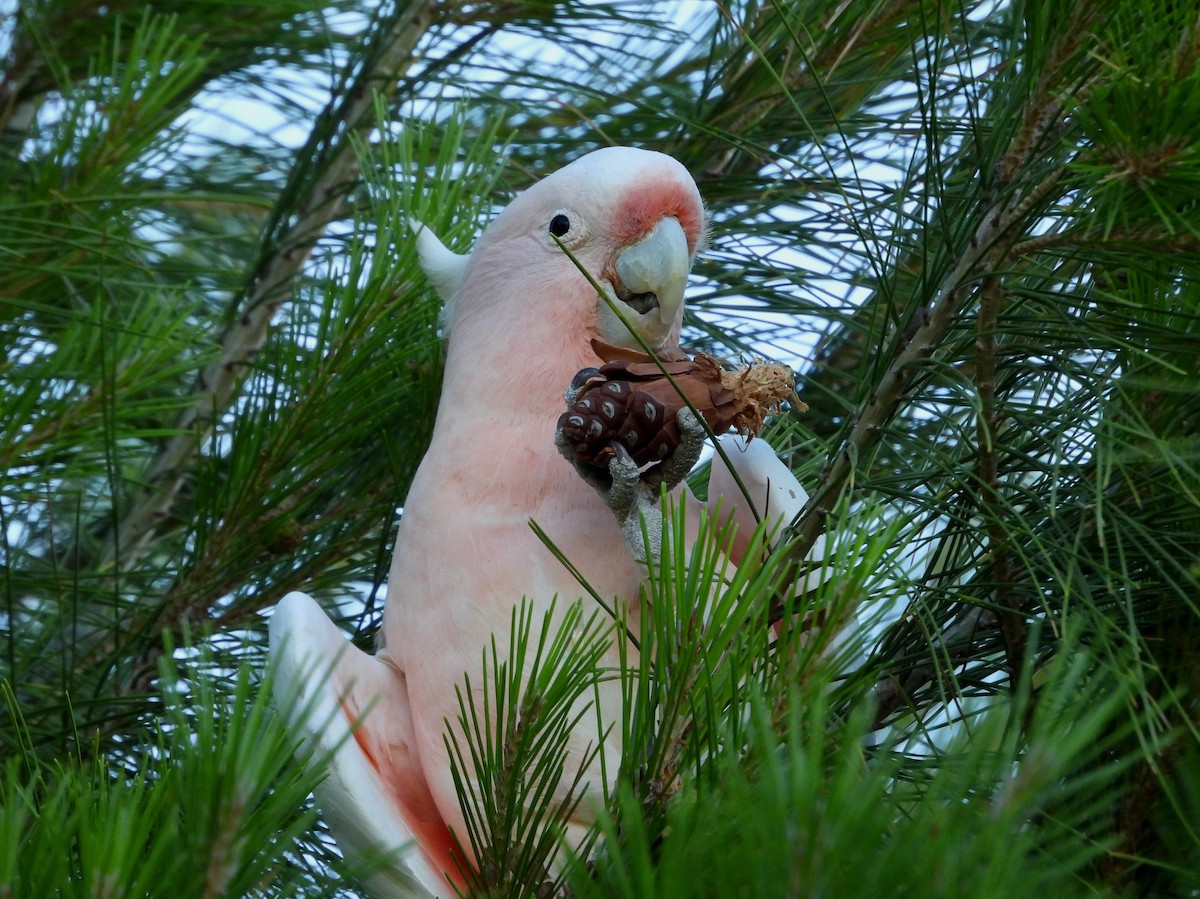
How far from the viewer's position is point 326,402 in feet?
5.08

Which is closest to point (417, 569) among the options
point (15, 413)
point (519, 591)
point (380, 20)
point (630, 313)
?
point (519, 591)

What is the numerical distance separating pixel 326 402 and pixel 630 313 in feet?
1.49

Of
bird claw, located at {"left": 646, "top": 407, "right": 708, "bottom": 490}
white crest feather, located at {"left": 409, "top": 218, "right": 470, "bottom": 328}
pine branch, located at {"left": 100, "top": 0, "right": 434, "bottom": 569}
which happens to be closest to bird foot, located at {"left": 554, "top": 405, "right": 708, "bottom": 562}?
bird claw, located at {"left": 646, "top": 407, "right": 708, "bottom": 490}

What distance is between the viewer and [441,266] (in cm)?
146

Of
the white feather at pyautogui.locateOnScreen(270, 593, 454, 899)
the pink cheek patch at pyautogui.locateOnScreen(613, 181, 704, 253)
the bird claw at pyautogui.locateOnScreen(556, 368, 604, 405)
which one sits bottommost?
the white feather at pyautogui.locateOnScreen(270, 593, 454, 899)

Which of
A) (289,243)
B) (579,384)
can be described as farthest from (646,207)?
(289,243)

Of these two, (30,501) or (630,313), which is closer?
(630,313)

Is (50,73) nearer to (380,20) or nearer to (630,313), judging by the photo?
(380,20)

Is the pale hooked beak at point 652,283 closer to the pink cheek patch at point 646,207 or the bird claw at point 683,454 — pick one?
the pink cheek patch at point 646,207

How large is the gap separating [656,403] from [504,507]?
0.23 meters

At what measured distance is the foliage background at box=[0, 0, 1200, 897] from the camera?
0.72m

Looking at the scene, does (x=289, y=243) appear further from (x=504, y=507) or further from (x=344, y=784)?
(x=344, y=784)

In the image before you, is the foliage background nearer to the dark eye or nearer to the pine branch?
the pine branch

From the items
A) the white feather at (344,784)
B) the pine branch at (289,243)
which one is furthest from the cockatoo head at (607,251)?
the pine branch at (289,243)
